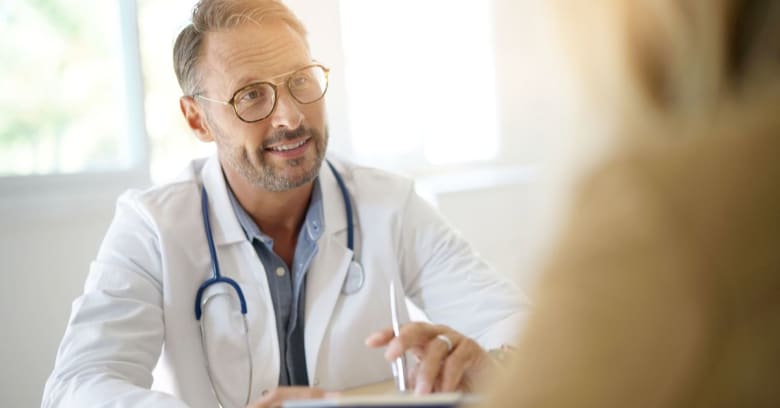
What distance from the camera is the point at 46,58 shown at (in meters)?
3.14

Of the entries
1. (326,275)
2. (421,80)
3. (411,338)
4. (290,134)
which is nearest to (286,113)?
(290,134)

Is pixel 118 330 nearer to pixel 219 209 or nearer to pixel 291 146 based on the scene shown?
pixel 219 209

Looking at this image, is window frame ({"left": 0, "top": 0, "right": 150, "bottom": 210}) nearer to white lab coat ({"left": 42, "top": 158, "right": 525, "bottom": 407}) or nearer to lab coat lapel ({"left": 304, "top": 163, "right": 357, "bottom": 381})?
white lab coat ({"left": 42, "top": 158, "right": 525, "bottom": 407})

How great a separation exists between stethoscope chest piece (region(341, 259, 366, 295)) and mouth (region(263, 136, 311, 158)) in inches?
11.4

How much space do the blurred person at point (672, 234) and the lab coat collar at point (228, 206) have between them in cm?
141

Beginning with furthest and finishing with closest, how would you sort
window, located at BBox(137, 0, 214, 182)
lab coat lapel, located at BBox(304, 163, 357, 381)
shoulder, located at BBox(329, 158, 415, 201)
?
window, located at BBox(137, 0, 214, 182), shoulder, located at BBox(329, 158, 415, 201), lab coat lapel, located at BBox(304, 163, 357, 381)

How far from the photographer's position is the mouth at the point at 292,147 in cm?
201

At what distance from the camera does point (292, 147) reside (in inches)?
79.5

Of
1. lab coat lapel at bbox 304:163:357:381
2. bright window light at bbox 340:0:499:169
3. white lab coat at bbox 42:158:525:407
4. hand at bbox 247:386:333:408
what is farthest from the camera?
bright window light at bbox 340:0:499:169

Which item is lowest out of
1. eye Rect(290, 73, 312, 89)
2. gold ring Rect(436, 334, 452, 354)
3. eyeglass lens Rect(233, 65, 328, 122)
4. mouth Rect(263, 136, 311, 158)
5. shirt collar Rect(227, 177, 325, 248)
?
gold ring Rect(436, 334, 452, 354)

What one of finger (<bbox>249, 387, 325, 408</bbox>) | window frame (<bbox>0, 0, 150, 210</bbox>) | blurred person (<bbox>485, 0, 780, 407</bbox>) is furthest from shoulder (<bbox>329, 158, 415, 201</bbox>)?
blurred person (<bbox>485, 0, 780, 407</bbox>)

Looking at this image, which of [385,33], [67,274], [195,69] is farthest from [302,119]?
[385,33]

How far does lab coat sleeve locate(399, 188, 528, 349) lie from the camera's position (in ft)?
6.32

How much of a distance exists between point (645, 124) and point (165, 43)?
10.3 ft
